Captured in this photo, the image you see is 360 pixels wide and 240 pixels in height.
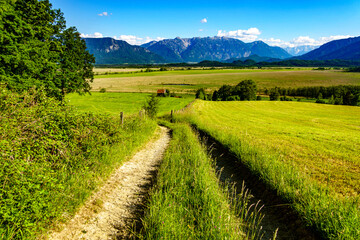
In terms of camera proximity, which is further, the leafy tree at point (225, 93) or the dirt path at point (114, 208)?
the leafy tree at point (225, 93)

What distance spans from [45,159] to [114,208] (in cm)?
252

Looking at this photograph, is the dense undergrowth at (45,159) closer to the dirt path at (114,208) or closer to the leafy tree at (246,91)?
the dirt path at (114,208)

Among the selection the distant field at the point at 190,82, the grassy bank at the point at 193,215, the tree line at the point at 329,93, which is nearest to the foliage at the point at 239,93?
the tree line at the point at 329,93

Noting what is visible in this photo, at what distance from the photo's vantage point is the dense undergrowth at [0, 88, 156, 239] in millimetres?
3828

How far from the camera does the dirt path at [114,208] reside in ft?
14.8

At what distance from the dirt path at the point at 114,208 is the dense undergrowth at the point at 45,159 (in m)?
0.31

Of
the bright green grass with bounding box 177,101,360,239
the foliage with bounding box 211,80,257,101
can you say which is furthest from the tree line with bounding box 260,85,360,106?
the bright green grass with bounding box 177,101,360,239

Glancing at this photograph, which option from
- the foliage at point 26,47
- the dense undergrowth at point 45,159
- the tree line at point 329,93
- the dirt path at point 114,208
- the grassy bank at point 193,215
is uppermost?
the foliage at point 26,47

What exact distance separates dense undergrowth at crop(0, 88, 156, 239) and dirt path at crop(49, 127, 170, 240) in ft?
1.02

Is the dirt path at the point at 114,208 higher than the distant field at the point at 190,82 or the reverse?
the reverse

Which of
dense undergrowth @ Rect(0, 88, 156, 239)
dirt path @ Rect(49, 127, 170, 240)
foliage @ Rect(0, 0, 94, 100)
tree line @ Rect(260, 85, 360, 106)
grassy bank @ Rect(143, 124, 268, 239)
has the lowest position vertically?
tree line @ Rect(260, 85, 360, 106)

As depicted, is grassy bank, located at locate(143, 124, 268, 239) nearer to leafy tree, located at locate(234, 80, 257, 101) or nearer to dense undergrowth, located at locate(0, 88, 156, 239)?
dense undergrowth, located at locate(0, 88, 156, 239)

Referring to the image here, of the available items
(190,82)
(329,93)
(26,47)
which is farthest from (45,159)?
(190,82)

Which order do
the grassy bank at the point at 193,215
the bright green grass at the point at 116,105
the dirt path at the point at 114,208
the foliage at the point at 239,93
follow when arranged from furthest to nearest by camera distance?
the foliage at the point at 239,93 → the bright green grass at the point at 116,105 → the dirt path at the point at 114,208 → the grassy bank at the point at 193,215
